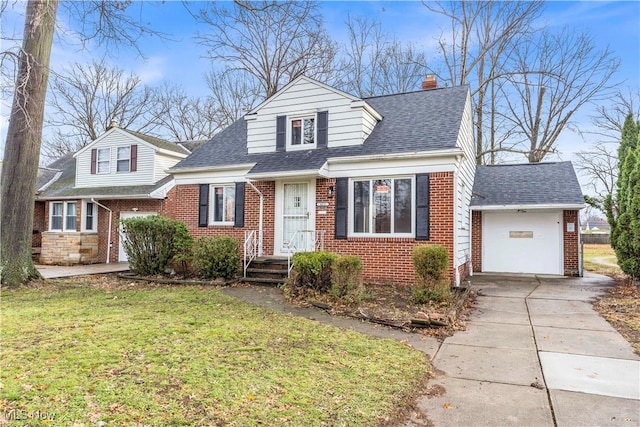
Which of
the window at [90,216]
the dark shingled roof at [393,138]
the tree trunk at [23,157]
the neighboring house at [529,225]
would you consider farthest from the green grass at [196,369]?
the window at [90,216]

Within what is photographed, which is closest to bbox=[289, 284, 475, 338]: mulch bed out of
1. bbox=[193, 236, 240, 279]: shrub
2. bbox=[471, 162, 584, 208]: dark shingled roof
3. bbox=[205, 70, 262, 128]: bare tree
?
bbox=[193, 236, 240, 279]: shrub

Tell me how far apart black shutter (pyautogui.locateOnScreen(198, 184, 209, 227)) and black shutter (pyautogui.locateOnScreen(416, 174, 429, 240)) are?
6567 millimetres

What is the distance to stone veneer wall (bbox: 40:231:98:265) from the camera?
15.2 m

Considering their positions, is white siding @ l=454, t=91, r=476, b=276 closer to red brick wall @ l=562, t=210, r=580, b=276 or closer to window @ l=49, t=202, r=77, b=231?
red brick wall @ l=562, t=210, r=580, b=276

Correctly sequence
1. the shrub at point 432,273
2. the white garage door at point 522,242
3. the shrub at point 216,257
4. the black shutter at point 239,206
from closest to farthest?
1. the shrub at point 432,273
2. the shrub at point 216,257
3. the black shutter at point 239,206
4. the white garage door at point 522,242

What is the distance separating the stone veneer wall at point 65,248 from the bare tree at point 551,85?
21087 mm

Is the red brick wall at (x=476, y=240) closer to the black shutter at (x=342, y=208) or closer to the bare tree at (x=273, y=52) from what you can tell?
the black shutter at (x=342, y=208)

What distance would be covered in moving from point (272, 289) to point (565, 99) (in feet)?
66.7

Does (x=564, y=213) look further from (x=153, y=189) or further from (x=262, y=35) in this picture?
(x=262, y=35)

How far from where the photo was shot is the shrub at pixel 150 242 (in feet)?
34.1

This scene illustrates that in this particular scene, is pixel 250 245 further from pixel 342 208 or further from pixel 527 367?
pixel 527 367

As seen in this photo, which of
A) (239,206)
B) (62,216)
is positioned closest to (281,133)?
(239,206)

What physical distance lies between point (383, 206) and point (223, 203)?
5.19 meters

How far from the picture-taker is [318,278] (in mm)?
7938
